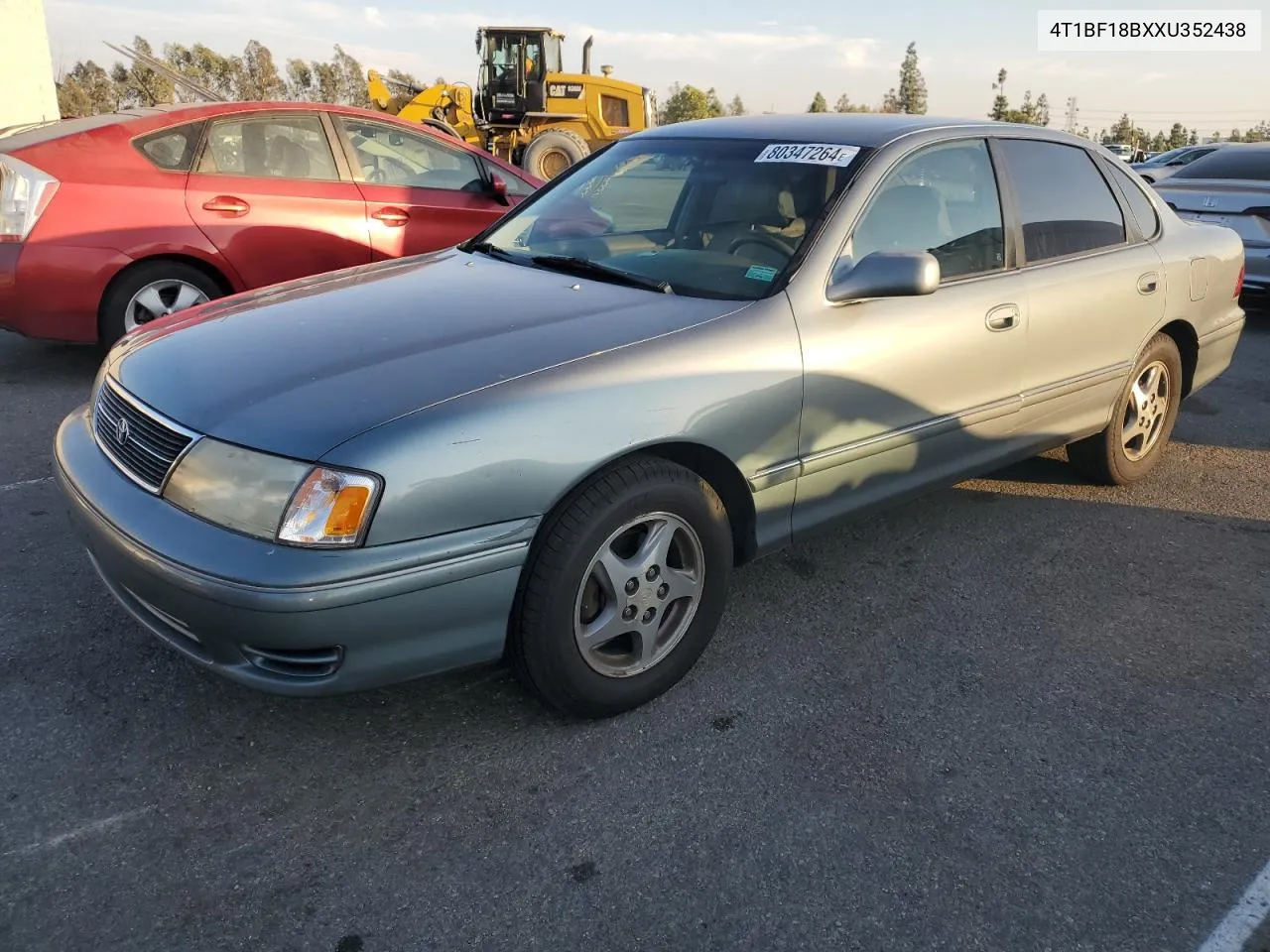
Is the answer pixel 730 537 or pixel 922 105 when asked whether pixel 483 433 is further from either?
pixel 922 105

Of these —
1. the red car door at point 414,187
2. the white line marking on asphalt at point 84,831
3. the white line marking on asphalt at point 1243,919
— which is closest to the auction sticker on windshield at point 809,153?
the white line marking on asphalt at point 1243,919

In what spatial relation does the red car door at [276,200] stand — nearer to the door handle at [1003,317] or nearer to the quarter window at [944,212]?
the quarter window at [944,212]

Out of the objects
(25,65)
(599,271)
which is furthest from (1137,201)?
(25,65)

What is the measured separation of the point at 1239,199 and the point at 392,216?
6702mm

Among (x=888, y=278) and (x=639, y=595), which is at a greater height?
(x=888, y=278)

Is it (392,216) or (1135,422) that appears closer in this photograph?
(1135,422)

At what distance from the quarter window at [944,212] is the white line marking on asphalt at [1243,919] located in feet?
6.36

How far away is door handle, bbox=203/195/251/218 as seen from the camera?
5500 millimetres

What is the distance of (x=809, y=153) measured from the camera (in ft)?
10.8

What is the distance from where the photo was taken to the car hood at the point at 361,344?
229cm

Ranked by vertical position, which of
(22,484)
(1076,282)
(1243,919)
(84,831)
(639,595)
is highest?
(1076,282)

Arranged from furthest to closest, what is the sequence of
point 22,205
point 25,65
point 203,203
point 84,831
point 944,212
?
point 25,65 → point 203,203 → point 22,205 → point 944,212 → point 84,831

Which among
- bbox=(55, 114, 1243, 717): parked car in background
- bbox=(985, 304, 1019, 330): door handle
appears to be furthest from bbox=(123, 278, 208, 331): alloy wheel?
bbox=(985, 304, 1019, 330): door handle

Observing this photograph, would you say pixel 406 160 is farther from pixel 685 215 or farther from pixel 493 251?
pixel 685 215
